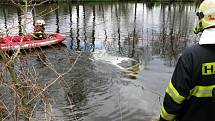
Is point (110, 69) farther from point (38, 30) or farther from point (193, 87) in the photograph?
point (193, 87)

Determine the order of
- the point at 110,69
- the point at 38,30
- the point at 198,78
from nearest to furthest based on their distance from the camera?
the point at 198,78 → the point at 38,30 → the point at 110,69

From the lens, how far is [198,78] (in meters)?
2.27

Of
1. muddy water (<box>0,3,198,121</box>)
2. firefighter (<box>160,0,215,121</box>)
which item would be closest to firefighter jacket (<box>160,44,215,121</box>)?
firefighter (<box>160,0,215,121</box>)

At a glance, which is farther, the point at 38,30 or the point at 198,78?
the point at 38,30

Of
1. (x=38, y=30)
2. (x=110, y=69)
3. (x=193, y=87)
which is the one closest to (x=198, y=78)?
(x=193, y=87)

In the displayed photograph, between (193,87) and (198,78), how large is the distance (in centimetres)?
10

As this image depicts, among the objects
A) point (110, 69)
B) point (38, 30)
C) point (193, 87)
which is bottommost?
point (110, 69)

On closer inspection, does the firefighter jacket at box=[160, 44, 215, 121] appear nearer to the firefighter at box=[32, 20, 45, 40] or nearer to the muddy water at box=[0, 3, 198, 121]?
the muddy water at box=[0, 3, 198, 121]

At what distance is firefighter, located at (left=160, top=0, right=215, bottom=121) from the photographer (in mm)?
2205

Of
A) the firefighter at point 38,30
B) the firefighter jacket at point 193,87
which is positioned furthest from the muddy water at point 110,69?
the firefighter jacket at point 193,87

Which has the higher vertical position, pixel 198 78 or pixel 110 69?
pixel 198 78

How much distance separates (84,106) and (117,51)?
6.17 metres

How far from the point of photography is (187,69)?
7.32 ft

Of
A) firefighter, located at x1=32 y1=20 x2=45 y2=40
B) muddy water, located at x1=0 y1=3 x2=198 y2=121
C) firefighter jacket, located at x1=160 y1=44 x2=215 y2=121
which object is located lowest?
muddy water, located at x1=0 y1=3 x2=198 y2=121
